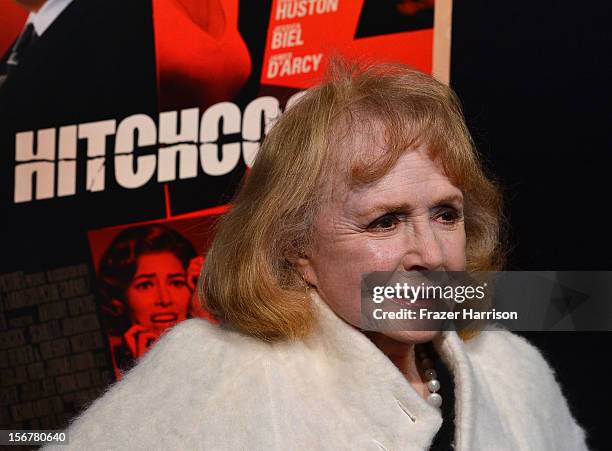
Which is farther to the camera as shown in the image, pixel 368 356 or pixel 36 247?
pixel 36 247

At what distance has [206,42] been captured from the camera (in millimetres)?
3066

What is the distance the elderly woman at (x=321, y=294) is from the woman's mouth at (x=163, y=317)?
779 millimetres

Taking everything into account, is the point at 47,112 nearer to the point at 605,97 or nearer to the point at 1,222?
the point at 1,222

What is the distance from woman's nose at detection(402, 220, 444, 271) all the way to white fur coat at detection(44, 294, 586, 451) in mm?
220

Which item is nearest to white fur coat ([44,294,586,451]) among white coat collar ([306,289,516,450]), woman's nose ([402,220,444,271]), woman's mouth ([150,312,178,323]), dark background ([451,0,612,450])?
white coat collar ([306,289,516,450])

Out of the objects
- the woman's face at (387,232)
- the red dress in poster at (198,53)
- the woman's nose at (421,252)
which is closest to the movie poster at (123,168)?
the red dress in poster at (198,53)

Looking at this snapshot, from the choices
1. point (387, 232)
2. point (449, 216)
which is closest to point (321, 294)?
point (387, 232)

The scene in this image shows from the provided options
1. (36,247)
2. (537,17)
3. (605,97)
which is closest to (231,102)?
(36,247)

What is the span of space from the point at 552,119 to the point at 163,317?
4.88 feet

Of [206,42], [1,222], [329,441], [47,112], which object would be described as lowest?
[329,441]

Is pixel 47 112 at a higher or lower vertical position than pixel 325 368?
higher

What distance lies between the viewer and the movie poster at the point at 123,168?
305cm

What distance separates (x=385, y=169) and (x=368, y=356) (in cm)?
45

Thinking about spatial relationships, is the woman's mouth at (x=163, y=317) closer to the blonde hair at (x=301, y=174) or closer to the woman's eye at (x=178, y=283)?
the woman's eye at (x=178, y=283)
